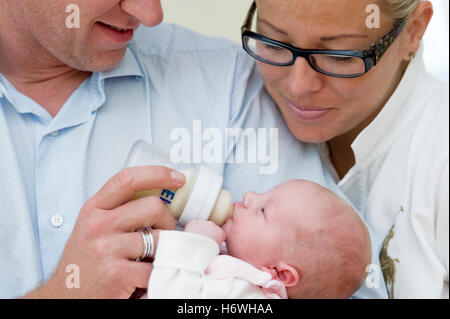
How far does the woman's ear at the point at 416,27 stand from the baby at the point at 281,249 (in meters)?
0.52

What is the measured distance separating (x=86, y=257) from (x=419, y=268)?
0.99 meters

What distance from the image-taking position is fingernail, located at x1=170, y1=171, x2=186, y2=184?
56.9 inches

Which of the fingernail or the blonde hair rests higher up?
the blonde hair

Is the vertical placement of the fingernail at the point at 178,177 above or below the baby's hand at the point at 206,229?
above

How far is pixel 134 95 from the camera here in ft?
5.95

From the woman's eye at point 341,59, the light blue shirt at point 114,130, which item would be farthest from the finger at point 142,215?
the woman's eye at point 341,59

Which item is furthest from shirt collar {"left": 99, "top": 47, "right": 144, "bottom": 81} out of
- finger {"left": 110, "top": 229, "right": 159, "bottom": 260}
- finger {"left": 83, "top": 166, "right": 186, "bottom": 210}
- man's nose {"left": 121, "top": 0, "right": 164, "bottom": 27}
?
finger {"left": 110, "top": 229, "right": 159, "bottom": 260}

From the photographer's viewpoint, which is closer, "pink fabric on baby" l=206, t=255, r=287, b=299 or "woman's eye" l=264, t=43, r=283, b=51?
"pink fabric on baby" l=206, t=255, r=287, b=299

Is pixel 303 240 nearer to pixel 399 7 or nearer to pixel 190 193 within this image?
pixel 190 193

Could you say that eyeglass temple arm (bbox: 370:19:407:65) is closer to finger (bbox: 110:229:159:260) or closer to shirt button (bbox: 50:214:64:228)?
finger (bbox: 110:229:159:260)

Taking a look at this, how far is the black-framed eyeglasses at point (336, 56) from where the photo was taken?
5.28ft

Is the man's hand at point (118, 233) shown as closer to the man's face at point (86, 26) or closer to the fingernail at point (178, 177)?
the fingernail at point (178, 177)

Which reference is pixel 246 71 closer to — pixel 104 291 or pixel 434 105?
pixel 434 105

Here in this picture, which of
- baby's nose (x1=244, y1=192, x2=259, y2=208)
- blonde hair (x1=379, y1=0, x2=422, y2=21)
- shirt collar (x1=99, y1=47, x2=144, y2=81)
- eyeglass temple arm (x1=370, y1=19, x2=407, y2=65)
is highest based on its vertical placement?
blonde hair (x1=379, y1=0, x2=422, y2=21)
